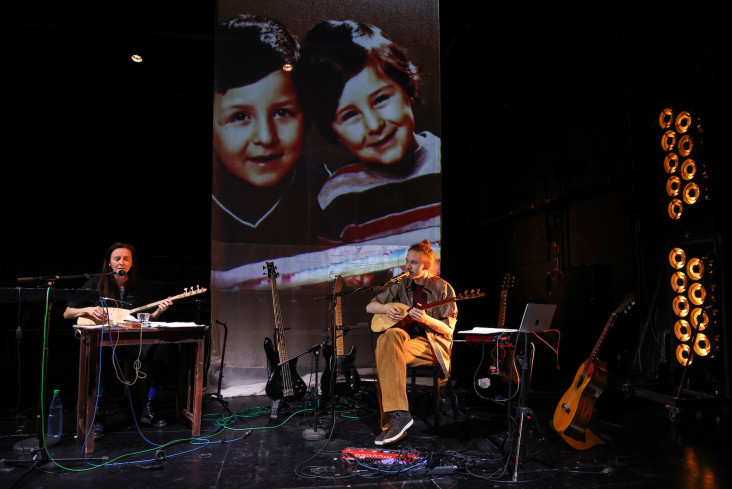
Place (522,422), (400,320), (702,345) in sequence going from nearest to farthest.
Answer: (522,422) < (400,320) < (702,345)

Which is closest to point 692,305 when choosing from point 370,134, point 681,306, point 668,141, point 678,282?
point 681,306

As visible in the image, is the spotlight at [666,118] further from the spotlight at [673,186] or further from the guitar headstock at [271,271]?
the guitar headstock at [271,271]

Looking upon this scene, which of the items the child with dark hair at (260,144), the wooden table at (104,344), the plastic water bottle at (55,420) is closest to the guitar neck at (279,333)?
the child with dark hair at (260,144)

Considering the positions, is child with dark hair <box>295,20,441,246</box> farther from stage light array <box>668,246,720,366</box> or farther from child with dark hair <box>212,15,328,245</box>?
stage light array <box>668,246,720,366</box>

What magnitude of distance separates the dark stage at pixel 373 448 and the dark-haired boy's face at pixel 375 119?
2.88m

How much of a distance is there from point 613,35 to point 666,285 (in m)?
3.21

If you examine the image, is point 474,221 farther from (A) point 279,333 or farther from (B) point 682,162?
(A) point 279,333

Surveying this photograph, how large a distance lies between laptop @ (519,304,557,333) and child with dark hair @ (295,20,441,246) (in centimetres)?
253

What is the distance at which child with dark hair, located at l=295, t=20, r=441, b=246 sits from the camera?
5465mm

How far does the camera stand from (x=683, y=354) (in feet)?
15.2

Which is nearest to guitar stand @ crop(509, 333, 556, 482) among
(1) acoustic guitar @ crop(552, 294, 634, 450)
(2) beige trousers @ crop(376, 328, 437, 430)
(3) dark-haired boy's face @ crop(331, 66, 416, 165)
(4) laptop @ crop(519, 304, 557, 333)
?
(4) laptop @ crop(519, 304, 557, 333)

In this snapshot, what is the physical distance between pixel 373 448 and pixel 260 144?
11.4 ft

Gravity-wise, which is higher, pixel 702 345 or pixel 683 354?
pixel 702 345

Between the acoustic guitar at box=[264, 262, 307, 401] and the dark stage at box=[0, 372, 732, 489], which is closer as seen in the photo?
the dark stage at box=[0, 372, 732, 489]
